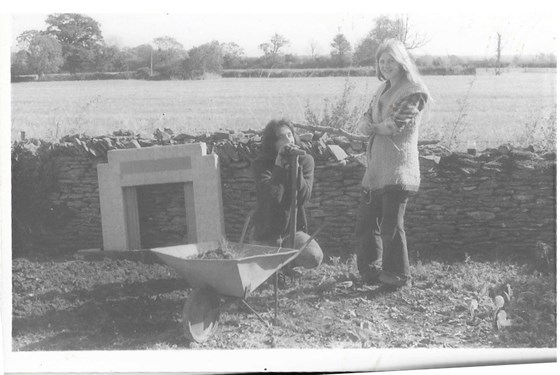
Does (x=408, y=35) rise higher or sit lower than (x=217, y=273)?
higher

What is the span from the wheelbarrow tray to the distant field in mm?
1567

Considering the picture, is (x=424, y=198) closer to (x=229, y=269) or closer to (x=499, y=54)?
(x=499, y=54)

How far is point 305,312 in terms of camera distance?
20.6 ft

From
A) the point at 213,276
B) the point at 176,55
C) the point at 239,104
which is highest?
the point at 176,55

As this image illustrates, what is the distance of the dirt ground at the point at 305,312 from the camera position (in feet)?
20.3

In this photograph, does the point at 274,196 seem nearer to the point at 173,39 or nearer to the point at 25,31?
the point at 173,39

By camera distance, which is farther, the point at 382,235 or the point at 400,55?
the point at 382,235

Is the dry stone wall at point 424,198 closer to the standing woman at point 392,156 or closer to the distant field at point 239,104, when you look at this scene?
the distant field at point 239,104

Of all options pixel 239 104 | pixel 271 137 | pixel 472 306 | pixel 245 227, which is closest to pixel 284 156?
pixel 271 137

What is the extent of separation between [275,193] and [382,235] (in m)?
0.98

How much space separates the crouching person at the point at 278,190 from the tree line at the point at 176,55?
2.39 ft

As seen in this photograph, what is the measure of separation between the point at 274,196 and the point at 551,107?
262 centimetres

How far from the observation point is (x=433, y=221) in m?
6.96

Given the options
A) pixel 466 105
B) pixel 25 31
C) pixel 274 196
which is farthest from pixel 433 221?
pixel 25 31
